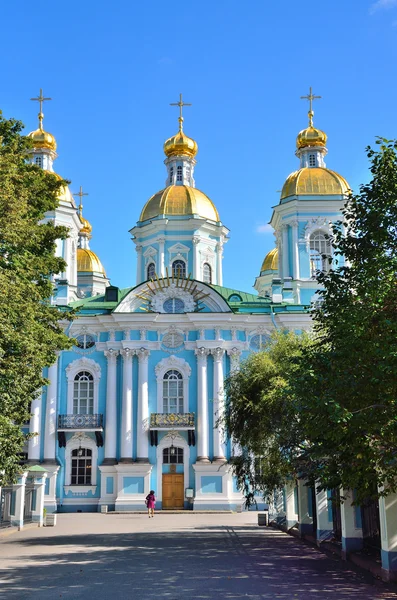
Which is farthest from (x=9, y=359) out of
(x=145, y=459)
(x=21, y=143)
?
(x=145, y=459)

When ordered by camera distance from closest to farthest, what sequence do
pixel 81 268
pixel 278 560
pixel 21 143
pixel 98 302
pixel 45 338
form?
pixel 278 560 → pixel 45 338 → pixel 21 143 → pixel 98 302 → pixel 81 268

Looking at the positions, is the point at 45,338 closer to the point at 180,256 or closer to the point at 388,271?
the point at 388,271

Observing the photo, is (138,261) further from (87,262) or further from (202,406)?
(87,262)

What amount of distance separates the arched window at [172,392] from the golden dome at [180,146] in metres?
13.9

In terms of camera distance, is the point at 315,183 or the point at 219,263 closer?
the point at 315,183

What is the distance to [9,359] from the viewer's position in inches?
602

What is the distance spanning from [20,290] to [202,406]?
21.9 meters

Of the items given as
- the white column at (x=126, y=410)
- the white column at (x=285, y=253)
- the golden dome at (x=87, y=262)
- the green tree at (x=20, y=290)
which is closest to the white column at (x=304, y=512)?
the green tree at (x=20, y=290)

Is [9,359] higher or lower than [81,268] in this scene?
lower

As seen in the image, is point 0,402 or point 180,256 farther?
point 180,256

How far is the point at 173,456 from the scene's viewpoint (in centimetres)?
3588

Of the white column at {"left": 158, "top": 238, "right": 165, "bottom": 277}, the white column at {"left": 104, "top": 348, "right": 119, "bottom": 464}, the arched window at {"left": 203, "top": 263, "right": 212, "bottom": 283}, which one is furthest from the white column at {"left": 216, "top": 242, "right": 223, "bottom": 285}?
the white column at {"left": 104, "top": 348, "right": 119, "bottom": 464}

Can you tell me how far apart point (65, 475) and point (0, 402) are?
21.7 meters

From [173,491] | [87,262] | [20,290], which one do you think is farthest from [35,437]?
[20,290]
